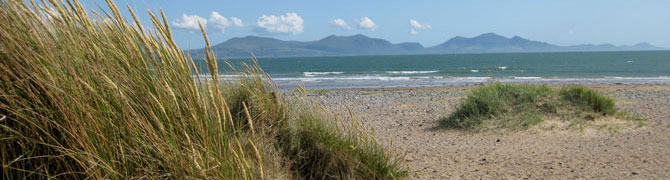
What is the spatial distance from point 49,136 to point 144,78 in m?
0.47

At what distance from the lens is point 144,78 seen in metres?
2.35

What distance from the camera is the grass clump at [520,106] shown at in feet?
27.5

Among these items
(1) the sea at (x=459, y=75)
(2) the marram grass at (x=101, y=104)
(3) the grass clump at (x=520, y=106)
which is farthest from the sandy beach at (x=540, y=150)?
(2) the marram grass at (x=101, y=104)

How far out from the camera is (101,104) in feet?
6.86

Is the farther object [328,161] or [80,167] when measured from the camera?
[328,161]

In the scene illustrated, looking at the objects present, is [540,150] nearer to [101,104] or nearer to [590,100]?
[590,100]

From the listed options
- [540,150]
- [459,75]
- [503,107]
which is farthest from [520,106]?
[459,75]

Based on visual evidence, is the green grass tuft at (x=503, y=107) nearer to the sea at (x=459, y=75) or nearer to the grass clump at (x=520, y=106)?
the grass clump at (x=520, y=106)

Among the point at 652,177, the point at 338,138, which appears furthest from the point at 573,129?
the point at 338,138

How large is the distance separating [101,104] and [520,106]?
7965 millimetres

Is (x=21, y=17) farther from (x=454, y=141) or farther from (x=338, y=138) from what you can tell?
(x=454, y=141)

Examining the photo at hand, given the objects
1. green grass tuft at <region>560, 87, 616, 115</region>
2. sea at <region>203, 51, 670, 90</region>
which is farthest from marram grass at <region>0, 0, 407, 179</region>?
green grass tuft at <region>560, 87, 616, 115</region>

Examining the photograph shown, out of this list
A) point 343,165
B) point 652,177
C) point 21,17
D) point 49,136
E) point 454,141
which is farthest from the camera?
point 454,141

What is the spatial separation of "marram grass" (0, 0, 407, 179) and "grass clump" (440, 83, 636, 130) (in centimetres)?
662
